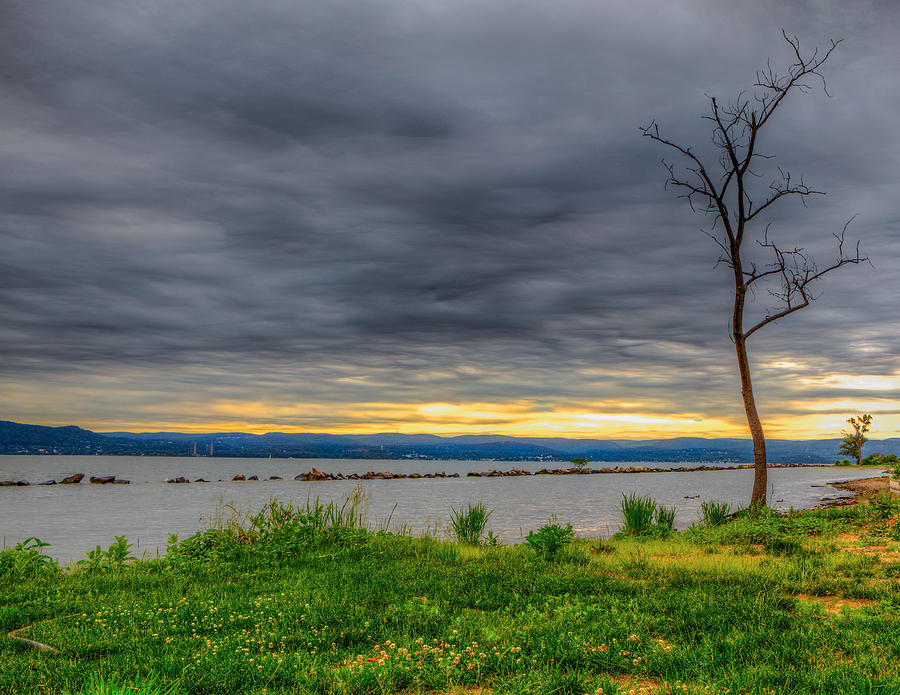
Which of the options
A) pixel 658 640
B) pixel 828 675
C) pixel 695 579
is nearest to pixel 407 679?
pixel 658 640

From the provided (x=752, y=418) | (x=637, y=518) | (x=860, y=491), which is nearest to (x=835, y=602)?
(x=637, y=518)

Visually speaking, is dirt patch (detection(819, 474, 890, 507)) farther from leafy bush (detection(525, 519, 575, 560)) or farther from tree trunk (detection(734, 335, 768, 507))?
leafy bush (detection(525, 519, 575, 560))

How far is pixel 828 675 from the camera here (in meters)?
4.90

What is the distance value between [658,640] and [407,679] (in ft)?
8.93

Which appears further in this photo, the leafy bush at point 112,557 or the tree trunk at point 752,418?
the tree trunk at point 752,418

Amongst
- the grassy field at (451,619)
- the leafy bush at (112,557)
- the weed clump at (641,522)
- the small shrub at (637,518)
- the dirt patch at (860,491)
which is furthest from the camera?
the dirt patch at (860,491)

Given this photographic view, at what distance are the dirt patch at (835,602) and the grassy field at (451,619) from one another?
0.11 ft

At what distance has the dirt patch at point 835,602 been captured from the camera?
7.34 meters

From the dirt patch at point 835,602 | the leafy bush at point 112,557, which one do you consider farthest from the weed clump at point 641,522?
the leafy bush at point 112,557

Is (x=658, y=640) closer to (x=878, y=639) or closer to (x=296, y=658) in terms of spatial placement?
(x=878, y=639)

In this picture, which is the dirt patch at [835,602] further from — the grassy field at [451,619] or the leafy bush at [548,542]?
the leafy bush at [548,542]

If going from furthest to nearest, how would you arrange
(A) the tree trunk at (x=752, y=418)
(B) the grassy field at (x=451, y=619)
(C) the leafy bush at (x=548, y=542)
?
(A) the tree trunk at (x=752, y=418) < (C) the leafy bush at (x=548, y=542) < (B) the grassy field at (x=451, y=619)

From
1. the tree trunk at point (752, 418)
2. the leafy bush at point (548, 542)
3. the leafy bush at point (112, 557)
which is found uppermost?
the tree trunk at point (752, 418)

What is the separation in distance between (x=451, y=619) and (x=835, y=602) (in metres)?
5.19
